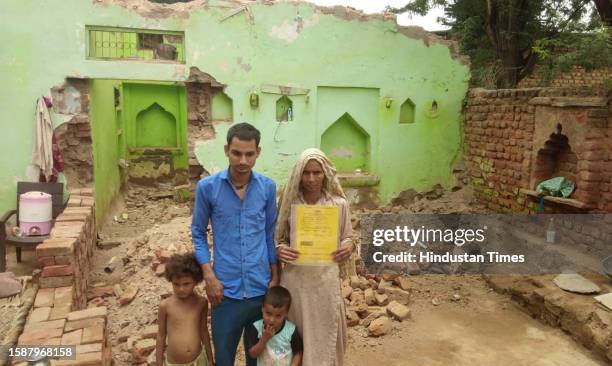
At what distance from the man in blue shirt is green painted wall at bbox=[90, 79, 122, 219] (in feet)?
17.7

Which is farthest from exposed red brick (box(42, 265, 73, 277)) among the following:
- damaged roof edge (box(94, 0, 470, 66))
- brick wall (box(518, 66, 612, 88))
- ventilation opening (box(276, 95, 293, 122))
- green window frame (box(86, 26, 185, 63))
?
brick wall (box(518, 66, 612, 88))

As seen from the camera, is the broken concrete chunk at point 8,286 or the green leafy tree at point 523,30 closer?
the broken concrete chunk at point 8,286

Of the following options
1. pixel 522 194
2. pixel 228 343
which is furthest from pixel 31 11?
pixel 522 194

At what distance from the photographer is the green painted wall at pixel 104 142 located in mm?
7395

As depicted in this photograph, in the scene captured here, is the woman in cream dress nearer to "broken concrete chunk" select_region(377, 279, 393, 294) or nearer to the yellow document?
the yellow document

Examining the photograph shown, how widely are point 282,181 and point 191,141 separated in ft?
5.33

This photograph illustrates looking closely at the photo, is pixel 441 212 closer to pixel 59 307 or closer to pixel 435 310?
pixel 435 310

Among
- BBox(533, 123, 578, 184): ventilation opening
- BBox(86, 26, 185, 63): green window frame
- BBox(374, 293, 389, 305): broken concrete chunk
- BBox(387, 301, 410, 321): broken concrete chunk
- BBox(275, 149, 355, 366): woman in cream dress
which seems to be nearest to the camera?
BBox(275, 149, 355, 366): woman in cream dress

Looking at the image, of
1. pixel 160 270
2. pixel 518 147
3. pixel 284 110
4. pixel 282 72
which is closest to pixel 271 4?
pixel 282 72

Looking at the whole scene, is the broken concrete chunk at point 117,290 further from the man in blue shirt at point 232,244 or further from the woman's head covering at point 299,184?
the woman's head covering at point 299,184

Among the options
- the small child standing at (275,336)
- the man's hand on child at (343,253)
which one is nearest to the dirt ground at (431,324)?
the small child standing at (275,336)

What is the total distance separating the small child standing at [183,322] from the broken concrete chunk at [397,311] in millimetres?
2549

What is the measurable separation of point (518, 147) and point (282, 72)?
150 inches

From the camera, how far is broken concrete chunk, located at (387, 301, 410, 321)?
4.85 meters
